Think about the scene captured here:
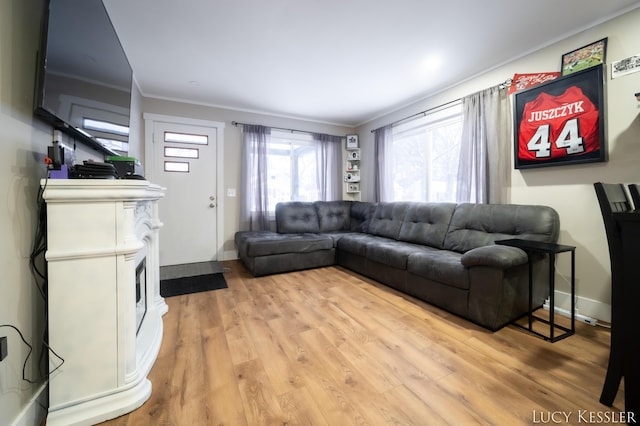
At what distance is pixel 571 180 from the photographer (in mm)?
2178

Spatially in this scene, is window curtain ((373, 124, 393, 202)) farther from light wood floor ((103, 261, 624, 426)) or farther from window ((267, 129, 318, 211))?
light wood floor ((103, 261, 624, 426))

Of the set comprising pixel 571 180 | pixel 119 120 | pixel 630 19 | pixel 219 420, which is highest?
pixel 630 19

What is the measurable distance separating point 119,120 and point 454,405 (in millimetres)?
2880

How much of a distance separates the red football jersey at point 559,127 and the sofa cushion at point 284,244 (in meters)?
2.47

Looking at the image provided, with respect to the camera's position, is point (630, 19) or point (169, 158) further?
point (169, 158)

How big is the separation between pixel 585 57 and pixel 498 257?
1.87 m

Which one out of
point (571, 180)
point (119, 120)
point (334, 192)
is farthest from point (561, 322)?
point (119, 120)

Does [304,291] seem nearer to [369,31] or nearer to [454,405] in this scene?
[454,405]

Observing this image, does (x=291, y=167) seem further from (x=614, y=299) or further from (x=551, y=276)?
(x=614, y=299)

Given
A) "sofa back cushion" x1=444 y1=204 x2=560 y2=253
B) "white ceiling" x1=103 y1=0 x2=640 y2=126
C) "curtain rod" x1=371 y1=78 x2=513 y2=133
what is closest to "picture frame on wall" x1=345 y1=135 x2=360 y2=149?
"curtain rod" x1=371 y1=78 x2=513 y2=133

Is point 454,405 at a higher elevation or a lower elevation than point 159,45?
lower

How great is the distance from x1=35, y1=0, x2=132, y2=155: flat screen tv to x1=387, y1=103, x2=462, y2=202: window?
345 cm

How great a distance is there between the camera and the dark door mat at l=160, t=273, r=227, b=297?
270cm

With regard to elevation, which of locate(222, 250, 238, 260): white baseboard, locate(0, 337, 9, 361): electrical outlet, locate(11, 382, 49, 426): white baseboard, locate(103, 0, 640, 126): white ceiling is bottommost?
locate(11, 382, 49, 426): white baseboard
